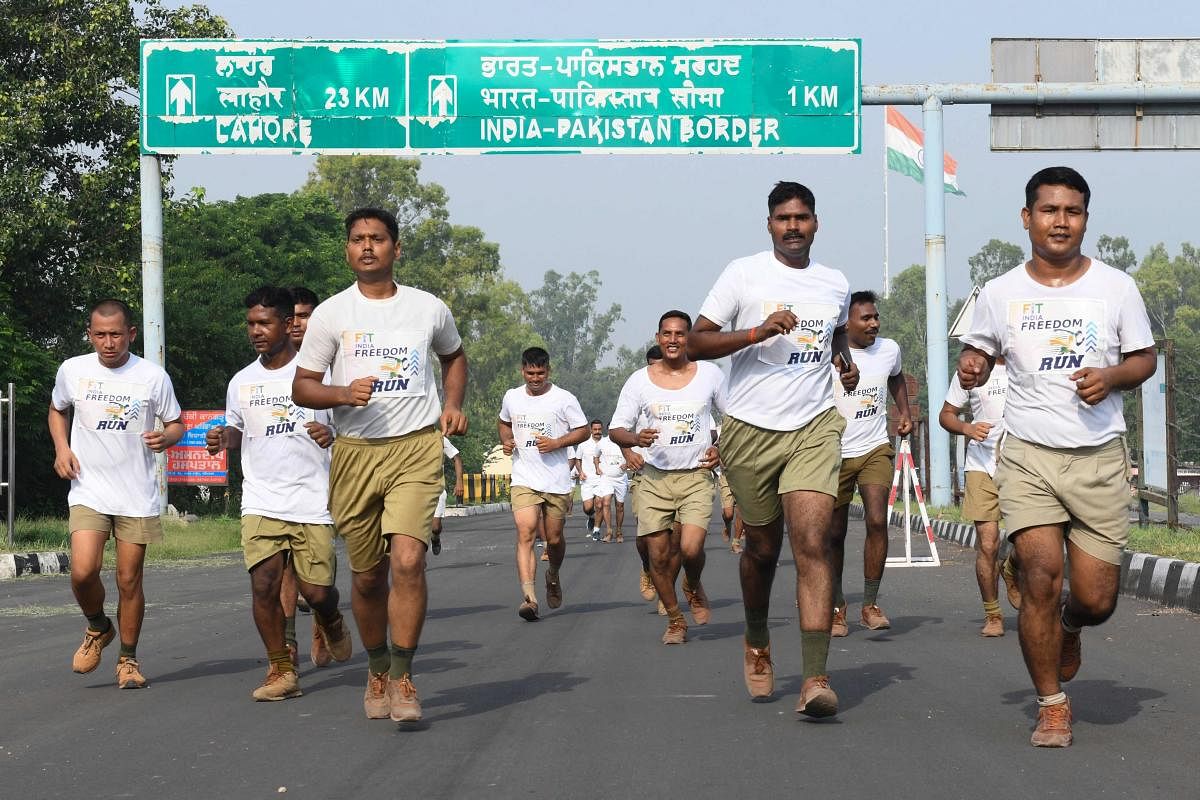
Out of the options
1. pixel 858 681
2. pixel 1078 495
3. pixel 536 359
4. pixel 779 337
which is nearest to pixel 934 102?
pixel 536 359

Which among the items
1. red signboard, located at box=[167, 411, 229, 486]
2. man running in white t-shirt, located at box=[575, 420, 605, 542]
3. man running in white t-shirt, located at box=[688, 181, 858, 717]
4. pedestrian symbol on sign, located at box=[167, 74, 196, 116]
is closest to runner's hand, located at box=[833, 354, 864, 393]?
man running in white t-shirt, located at box=[688, 181, 858, 717]

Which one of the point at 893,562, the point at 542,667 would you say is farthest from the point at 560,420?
the point at 893,562

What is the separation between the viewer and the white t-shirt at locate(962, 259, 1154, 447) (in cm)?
624

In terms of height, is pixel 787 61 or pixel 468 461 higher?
pixel 787 61

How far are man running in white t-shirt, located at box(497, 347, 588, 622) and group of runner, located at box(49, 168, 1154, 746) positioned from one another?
280cm

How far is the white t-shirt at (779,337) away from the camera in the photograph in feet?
23.5

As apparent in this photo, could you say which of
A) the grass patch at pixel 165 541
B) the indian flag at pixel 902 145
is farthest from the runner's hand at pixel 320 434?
the indian flag at pixel 902 145

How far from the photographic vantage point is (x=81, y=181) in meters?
29.8

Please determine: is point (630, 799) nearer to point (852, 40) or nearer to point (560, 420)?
point (560, 420)

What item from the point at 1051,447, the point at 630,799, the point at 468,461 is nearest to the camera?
the point at 630,799

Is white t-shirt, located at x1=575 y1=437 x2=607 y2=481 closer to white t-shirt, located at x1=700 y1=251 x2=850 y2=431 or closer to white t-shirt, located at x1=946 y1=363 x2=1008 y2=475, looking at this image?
white t-shirt, located at x1=946 y1=363 x2=1008 y2=475

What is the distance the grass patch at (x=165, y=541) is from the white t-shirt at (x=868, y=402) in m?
10.8

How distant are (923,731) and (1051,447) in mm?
1204

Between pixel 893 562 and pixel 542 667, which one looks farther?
pixel 893 562
